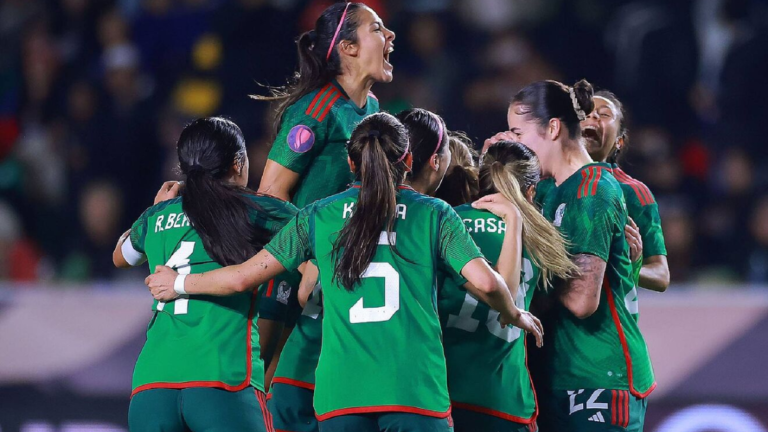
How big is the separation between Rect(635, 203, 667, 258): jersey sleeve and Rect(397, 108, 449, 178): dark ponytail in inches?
41.9

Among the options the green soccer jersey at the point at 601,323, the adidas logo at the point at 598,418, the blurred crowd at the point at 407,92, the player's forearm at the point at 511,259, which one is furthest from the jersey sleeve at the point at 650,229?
the blurred crowd at the point at 407,92

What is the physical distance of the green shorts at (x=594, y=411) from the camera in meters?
3.84

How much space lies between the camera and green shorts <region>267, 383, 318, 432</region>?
4.12 m

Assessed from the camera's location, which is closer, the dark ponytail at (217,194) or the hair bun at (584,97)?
the dark ponytail at (217,194)

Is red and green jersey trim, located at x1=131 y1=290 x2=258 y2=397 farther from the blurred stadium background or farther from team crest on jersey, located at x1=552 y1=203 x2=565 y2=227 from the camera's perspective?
the blurred stadium background

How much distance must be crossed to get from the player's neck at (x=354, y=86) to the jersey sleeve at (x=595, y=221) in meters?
1.01

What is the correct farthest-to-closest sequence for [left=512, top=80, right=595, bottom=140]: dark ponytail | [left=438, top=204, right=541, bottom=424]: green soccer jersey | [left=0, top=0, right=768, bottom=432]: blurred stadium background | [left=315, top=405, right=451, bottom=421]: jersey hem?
[left=0, top=0, right=768, bottom=432]: blurred stadium background → [left=512, top=80, right=595, bottom=140]: dark ponytail → [left=438, top=204, right=541, bottom=424]: green soccer jersey → [left=315, top=405, right=451, bottom=421]: jersey hem

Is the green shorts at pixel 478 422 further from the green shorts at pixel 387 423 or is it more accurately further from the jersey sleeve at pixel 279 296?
the jersey sleeve at pixel 279 296

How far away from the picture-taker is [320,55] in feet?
14.2

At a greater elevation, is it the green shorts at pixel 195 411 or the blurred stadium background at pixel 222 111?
the blurred stadium background at pixel 222 111

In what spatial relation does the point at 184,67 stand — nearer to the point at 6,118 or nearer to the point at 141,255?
the point at 6,118

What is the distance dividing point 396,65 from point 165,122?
195 cm

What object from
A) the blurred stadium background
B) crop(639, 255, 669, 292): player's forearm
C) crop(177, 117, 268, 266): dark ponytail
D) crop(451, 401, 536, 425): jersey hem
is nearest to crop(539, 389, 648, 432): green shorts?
crop(451, 401, 536, 425): jersey hem

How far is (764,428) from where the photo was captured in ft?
20.6
